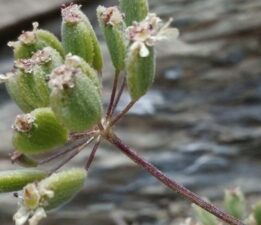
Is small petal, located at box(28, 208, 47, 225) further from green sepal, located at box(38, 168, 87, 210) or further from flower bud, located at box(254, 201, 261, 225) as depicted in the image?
flower bud, located at box(254, 201, 261, 225)

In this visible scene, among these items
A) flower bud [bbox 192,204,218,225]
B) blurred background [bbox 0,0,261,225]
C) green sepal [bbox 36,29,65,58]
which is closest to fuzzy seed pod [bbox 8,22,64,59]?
green sepal [bbox 36,29,65,58]

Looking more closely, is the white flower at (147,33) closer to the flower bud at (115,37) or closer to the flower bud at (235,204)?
the flower bud at (115,37)

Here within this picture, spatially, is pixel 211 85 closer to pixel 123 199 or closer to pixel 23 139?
pixel 123 199

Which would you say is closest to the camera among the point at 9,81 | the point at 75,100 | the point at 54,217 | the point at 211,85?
the point at 75,100

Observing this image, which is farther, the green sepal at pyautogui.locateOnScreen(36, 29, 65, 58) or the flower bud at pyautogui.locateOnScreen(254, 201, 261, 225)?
the flower bud at pyautogui.locateOnScreen(254, 201, 261, 225)

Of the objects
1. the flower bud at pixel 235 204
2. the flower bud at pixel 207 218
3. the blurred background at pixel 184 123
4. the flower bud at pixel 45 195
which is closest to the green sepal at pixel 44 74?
the flower bud at pixel 45 195

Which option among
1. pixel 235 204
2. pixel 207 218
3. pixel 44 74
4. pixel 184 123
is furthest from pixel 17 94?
pixel 184 123

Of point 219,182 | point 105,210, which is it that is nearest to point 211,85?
point 219,182
